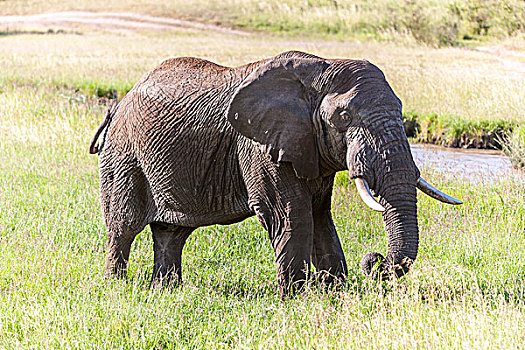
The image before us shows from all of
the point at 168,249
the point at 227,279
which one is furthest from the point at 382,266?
the point at 168,249

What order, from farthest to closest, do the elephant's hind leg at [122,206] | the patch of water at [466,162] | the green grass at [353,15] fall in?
the green grass at [353,15]
the patch of water at [466,162]
the elephant's hind leg at [122,206]

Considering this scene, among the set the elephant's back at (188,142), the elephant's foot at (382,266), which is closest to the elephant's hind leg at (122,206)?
the elephant's back at (188,142)

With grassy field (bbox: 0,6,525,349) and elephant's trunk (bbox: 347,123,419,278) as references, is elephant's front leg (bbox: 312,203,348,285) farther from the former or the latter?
elephant's trunk (bbox: 347,123,419,278)

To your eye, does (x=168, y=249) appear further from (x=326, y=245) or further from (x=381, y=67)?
(x=381, y=67)

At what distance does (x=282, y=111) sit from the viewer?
521cm

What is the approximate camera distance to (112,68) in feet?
64.8

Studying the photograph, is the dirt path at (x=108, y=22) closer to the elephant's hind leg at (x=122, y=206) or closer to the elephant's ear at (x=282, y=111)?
the elephant's hind leg at (x=122, y=206)

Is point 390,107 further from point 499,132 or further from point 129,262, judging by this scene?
point 499,132

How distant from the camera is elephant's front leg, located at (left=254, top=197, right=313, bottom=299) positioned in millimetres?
5297

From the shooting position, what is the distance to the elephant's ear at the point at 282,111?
5.15 metres

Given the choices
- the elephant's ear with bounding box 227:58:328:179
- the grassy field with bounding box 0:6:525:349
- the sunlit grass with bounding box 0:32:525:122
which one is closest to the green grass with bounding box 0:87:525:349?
the grassy field with bounding box 0:6:525:349

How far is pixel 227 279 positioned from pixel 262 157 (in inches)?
60.4

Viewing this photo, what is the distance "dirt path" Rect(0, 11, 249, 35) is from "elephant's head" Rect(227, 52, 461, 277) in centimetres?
3628

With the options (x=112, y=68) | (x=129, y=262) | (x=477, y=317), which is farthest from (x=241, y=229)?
(x=112, y=68)
